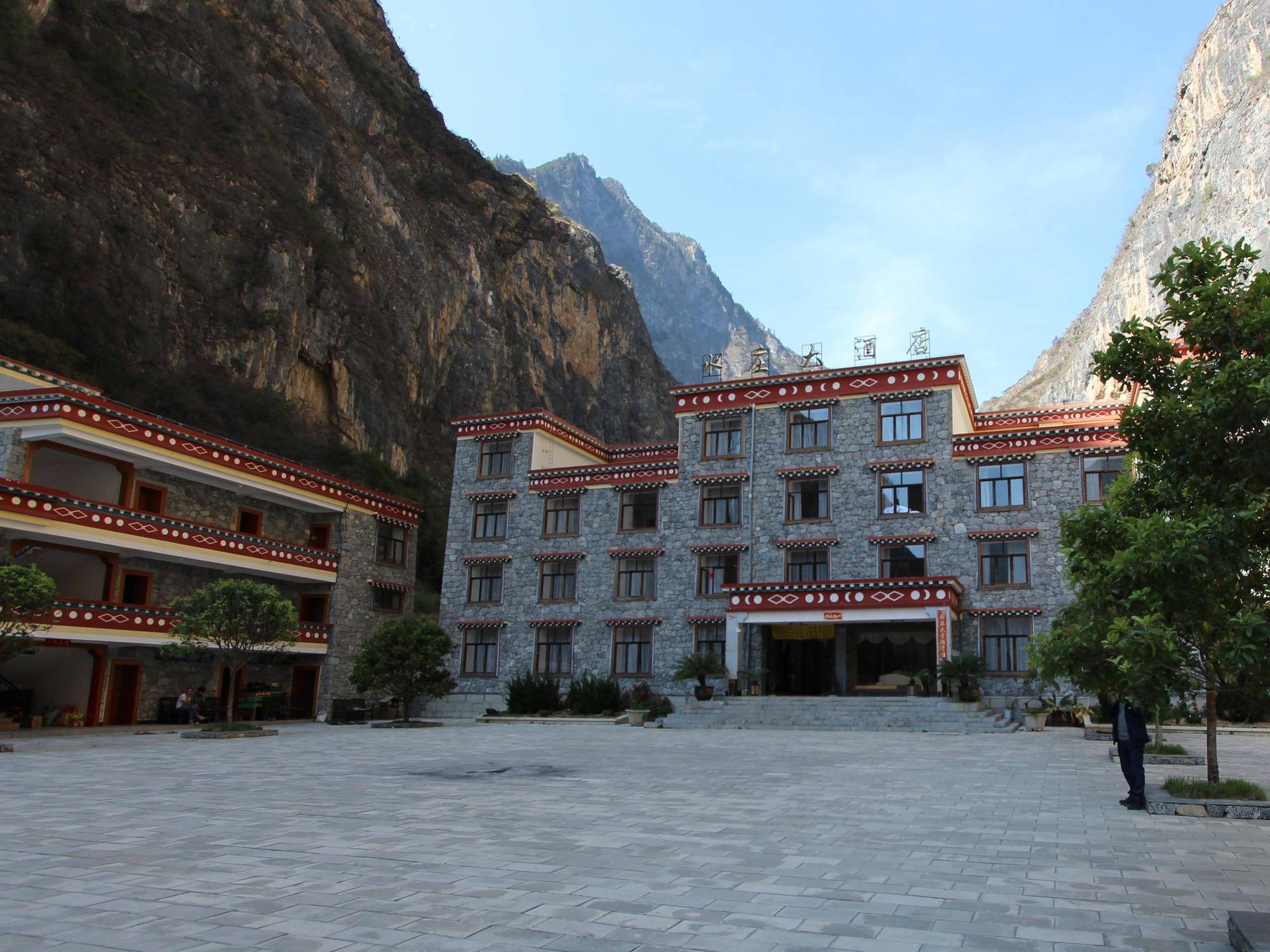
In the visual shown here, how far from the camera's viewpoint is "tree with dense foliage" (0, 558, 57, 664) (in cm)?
2027

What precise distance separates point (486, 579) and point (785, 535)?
1253 centimetres

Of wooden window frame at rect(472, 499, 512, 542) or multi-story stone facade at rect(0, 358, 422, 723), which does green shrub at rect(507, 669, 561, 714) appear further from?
wooden window frame at rect(472, 499, 512, 542)

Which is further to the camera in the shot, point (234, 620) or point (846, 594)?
point (846, 594)

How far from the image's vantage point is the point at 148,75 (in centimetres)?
5891

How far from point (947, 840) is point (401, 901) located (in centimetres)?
541

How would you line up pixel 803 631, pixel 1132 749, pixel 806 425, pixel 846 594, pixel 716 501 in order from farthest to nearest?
pixel 716 501
pixel 806 425
pixel 803 631
pixel 846 594
pixel 1132 749

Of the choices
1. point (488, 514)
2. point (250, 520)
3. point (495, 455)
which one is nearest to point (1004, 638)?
point (488, 514)

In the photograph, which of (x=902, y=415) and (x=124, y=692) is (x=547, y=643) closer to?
(x=124, y=692)

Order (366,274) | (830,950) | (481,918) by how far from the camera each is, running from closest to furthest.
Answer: (830,950) → (481,918) → (366,274)

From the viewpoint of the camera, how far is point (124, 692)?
30641mm

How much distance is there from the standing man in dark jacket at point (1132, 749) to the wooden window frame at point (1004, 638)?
71.9 feet

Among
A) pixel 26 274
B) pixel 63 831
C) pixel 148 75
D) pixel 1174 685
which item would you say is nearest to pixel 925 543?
pixel 1174 685

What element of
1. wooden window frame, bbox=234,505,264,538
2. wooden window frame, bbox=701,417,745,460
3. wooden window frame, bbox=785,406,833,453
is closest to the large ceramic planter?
wooden window frame, bbox=785,406,833,453

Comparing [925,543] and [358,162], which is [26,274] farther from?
[925,543]
